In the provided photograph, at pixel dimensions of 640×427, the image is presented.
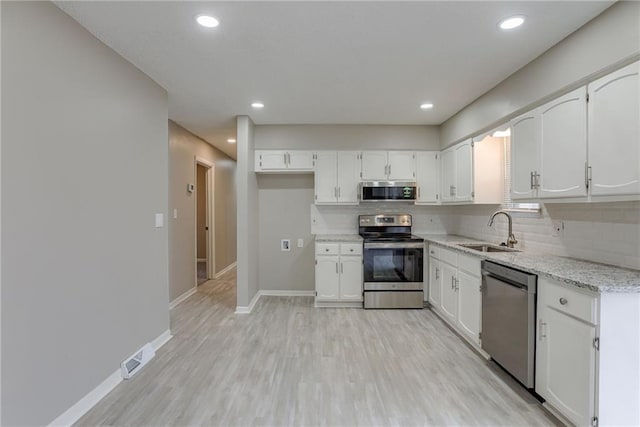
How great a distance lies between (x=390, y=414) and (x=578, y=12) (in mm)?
2704

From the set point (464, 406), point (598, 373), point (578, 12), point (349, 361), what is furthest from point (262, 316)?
point (578, 12)

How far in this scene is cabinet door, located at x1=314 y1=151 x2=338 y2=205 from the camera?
429cm

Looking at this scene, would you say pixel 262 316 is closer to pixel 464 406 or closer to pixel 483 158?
pixel 464 406

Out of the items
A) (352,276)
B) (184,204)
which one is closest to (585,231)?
(352,276)

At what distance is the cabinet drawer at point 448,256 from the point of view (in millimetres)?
3217

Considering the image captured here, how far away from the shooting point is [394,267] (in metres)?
4.01

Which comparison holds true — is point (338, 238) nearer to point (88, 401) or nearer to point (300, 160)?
point (300, 160)

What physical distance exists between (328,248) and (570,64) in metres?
2.90

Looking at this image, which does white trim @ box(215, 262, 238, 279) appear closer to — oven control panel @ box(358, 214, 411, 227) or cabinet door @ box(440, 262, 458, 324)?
oven control panel @ box(358, 214, 411, 227)

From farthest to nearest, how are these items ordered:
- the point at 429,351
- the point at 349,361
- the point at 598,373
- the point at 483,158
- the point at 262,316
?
the point at 262,316 < the point at 483,158 < the point at 429,351 < the point at 349,361 < the point at 598,373

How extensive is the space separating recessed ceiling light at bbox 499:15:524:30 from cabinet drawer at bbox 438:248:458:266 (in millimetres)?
2015

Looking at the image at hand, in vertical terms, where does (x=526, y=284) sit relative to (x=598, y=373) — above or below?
above

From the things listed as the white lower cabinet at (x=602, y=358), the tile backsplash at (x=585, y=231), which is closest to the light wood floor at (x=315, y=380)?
the white lower cabinet at (x=602, y=358)

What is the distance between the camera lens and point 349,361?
2.67 metres
